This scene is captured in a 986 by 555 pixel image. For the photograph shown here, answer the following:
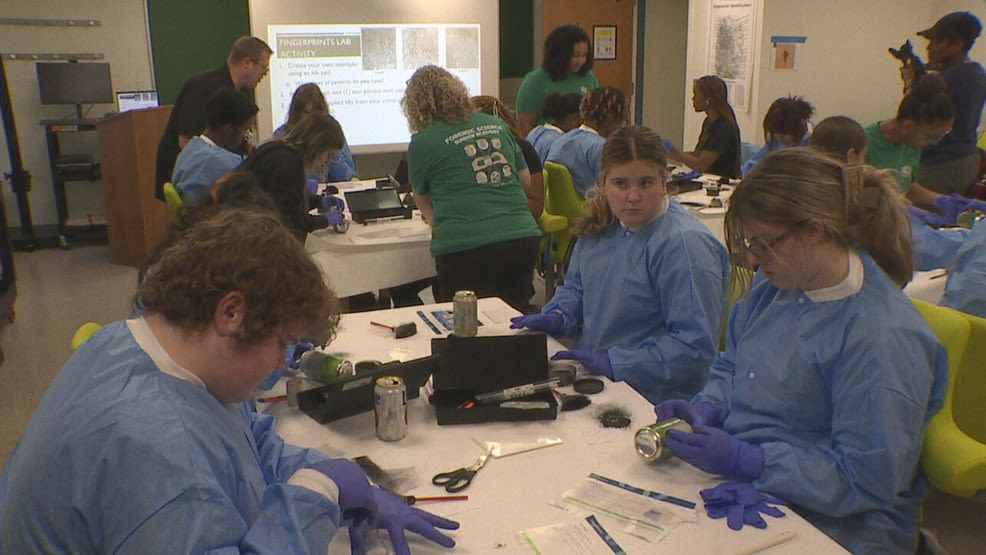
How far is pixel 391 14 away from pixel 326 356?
559 centimetres

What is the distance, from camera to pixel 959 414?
1991 mm

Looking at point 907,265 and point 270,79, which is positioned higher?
point 270,79

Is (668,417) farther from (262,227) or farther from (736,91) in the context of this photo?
(736,91)

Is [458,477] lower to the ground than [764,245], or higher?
lower

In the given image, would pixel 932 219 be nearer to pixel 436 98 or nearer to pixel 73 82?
pixel 436 98

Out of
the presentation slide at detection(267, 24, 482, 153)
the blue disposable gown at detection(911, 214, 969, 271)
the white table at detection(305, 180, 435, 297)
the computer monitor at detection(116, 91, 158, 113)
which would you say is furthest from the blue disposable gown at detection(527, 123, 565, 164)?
the computer monitor at detection(116, 91, 158, 113)

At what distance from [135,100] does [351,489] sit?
6.14m

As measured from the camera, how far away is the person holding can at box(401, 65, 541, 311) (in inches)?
123

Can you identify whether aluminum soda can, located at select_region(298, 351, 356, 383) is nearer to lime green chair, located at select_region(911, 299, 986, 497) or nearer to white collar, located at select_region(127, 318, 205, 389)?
white collar, located at select_region(127, 318, 205, 389)

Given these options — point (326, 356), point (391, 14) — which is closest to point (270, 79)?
point (391, 14)

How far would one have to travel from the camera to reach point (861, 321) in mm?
1434

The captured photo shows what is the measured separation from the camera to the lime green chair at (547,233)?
4.23 m

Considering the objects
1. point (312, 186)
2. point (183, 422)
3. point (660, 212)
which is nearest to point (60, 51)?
point (312, 186)

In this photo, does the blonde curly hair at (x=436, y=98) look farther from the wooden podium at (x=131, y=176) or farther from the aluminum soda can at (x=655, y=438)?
the wooden podium at (x=131, y=176)
